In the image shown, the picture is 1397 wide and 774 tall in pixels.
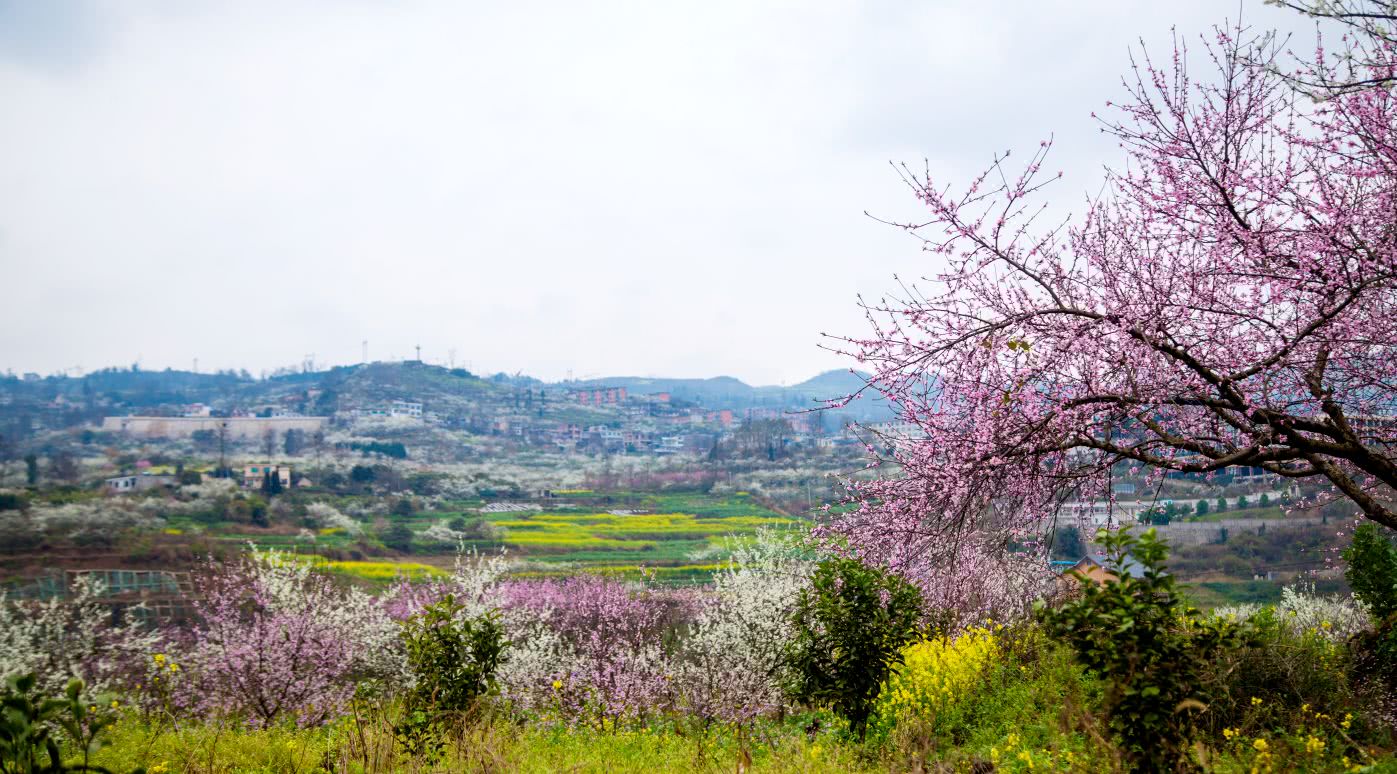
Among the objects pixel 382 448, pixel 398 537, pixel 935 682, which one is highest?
pixel 935 682

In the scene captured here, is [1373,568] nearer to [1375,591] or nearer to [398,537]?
[1375,591]

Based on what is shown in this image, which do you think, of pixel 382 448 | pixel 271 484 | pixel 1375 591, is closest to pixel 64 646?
pixel 1375 591

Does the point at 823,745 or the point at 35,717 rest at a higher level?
the point at 35,717

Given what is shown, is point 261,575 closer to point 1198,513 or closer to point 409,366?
point 1198,513

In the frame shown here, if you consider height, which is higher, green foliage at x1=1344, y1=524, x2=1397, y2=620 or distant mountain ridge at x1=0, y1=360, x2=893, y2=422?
distant mountain ridge at x1=0, y1=360, x2=893, y2=422

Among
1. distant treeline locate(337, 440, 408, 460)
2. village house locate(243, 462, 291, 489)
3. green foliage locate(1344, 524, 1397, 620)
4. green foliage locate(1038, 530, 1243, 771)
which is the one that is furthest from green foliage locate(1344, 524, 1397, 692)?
distant treeline locate(337, 440, 408, 460)

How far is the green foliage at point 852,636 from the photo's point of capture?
25.3 feet

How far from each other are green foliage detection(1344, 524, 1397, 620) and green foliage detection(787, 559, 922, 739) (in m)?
6.91

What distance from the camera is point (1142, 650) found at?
165 inches

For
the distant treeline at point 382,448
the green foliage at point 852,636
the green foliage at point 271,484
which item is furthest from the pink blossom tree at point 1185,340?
the distant treeline at point 382,448

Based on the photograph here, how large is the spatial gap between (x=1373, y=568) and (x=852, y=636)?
7.86 m

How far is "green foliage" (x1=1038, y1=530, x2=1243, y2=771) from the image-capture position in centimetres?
416

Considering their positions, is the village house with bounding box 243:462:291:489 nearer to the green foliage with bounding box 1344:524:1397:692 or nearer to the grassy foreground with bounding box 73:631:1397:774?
the grassy foreground with bounding box 73:631:1397:774

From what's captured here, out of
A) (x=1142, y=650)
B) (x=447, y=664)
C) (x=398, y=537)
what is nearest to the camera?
(x=1142, y=650)
